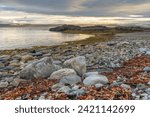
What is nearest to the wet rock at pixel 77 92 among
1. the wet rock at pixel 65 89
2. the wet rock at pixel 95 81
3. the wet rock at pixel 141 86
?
the wet rock at pixel 65 89

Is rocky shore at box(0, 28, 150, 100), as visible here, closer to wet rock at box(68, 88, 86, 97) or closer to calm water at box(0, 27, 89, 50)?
wet rock at box(68, 88, 86, 97)

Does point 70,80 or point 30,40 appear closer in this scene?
point 70,80

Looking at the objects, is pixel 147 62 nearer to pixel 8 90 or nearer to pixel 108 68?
pixel 108 68

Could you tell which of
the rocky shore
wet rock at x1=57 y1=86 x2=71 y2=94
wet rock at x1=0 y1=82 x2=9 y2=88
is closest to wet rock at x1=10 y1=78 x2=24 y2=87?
the rocky shore

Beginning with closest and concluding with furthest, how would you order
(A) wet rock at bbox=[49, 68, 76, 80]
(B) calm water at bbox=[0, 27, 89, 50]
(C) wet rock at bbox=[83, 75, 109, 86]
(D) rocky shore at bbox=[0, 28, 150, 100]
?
(D) rocky shore at bbox=[0, 28, 150, 100] → (C) wet rock at bbox=[83, 75, 109, 86] → (A) wet rock at bbox=[49, 68, 76, 80] → (B) calm water at bbox=[0, 27, 89, 50]

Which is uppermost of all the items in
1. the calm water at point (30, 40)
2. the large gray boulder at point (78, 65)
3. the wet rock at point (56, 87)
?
the large gray boulder at point (78, 65)

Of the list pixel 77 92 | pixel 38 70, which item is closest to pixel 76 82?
pixel 77 92

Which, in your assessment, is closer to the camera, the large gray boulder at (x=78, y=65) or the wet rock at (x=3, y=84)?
the wet rock at (x=3, y=84)

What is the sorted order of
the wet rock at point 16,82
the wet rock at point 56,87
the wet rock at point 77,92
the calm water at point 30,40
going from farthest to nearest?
1. the calm water at point 30,40
2. the wet rock at point 16,82
3. the wet rock at point 56,87
4. the wet rock at point 77,92

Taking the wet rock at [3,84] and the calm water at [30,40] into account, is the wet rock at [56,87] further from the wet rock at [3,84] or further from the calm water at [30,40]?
the calm water at [30,40]

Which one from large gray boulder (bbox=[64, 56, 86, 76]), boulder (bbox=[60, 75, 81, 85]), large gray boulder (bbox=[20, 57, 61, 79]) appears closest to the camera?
boulder (bbox=[60, 75, 81, 85])

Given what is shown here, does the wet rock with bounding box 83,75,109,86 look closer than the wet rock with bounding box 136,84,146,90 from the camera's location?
No

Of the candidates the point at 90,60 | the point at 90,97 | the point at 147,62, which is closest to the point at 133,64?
the point at 147,62

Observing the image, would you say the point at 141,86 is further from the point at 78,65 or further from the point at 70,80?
the point at 78,65
